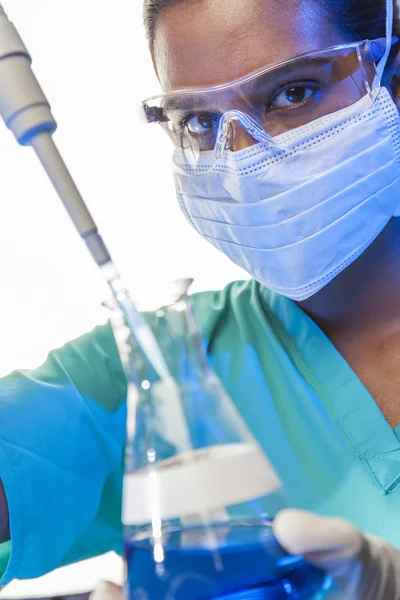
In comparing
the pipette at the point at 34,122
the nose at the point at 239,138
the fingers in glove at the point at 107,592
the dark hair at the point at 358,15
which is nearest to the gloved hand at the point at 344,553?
the fingers in glove at the point at 107,592

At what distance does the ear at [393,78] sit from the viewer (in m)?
1.02

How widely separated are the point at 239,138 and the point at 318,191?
0.13 m

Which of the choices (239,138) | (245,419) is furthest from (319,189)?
(245,419)

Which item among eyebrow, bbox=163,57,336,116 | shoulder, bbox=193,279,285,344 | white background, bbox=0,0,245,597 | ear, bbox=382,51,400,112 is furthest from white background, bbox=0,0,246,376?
ear, bbox=382,51,400,112

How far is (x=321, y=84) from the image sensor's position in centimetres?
100

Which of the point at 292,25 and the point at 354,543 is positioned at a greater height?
the point at 292,25

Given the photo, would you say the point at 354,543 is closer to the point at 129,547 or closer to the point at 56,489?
the point at 129,547

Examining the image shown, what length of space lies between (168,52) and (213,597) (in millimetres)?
791

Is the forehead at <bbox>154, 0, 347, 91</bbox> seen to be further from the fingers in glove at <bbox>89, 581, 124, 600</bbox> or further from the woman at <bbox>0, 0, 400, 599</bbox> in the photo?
the fingers in glove at <bbox>89, 581, 124, 600</bbox>

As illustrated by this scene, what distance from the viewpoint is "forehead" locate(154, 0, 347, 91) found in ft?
3.15

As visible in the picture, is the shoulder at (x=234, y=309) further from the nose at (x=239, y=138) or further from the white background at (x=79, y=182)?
the white background at (x=79, y=182)

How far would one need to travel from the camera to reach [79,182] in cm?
162

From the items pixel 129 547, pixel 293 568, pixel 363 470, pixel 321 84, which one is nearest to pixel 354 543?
pixel 293 568

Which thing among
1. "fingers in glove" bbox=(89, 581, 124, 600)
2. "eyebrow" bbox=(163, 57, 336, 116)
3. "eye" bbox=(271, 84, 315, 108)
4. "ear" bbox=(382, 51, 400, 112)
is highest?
"eyebrow" bbox=(163, 57, 336, 116)
